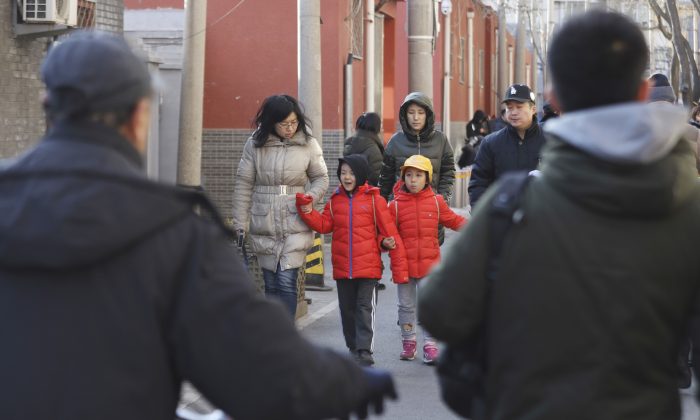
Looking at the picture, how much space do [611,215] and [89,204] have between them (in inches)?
48.1

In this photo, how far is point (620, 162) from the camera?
303 cm

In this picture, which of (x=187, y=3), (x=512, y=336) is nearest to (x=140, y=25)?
(x=187, y=3)

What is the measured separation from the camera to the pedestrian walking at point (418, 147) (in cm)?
1055

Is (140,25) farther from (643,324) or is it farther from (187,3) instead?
(643,324)

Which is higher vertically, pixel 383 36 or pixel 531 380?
pixel 383 36

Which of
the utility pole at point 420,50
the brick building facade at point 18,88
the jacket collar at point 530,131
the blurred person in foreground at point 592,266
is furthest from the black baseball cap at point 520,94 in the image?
the utility pole at point 420,50

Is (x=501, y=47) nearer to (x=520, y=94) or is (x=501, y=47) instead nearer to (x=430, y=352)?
(x=430, y=352)

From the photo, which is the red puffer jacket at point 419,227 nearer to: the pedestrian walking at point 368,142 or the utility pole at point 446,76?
the pedestrian walking at point 368,142

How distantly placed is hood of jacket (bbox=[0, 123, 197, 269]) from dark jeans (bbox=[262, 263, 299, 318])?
6.50 metres

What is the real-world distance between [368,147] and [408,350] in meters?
4.46

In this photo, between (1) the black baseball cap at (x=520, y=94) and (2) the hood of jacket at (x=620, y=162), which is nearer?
(2) the hood of jacket at (x=620, y=162)

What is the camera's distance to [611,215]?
10.0 ft

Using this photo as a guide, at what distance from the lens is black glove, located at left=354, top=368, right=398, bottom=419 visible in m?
2.89

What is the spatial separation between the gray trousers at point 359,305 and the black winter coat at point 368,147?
4.26 m
